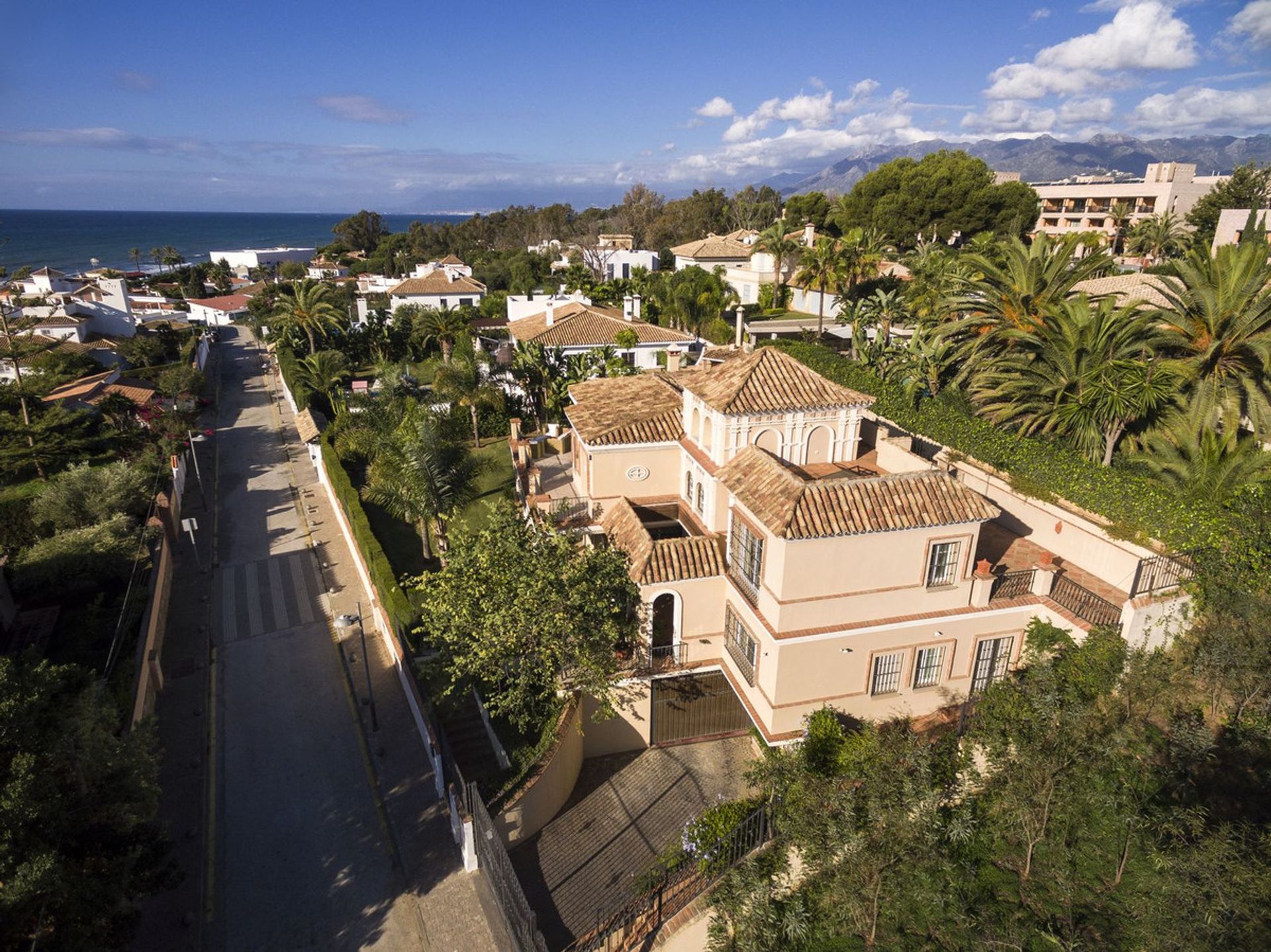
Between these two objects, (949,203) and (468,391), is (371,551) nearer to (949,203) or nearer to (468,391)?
(468,391)

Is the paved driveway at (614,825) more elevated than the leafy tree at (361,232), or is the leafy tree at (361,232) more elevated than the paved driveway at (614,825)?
the leafy tree at (361,232)

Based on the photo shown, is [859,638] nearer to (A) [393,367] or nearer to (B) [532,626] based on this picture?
(B) [532,626]

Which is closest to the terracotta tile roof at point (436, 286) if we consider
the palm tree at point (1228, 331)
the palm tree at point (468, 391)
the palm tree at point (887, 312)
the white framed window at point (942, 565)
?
the palm tree at point (468, 391)

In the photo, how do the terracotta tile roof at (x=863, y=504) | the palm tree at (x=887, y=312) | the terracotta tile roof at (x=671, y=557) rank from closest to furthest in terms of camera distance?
1. the terracotta tile roof at (x=863, y=504)
2. the terracotta tile roof at (x=671, y=557)
3. the palm tree at (x=887, y=312)

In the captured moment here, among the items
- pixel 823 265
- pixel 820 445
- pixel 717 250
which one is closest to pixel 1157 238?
pixel 823 265

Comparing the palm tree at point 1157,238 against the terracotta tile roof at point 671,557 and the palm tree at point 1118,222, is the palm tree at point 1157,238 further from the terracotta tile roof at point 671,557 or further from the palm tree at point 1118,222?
the terracotta tile roof at point 671,557
